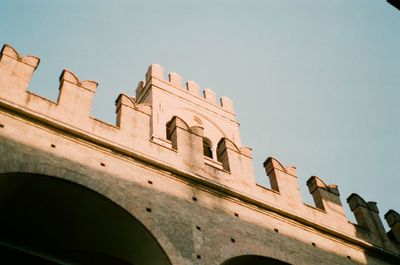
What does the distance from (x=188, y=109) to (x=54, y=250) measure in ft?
43.8

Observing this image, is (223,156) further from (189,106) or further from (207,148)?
(189,106)

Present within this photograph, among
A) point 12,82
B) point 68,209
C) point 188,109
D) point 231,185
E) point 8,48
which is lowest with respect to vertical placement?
point 68,209

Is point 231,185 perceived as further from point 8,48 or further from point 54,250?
point 8,48

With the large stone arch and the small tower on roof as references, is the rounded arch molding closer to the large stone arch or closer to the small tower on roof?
the large stone arch

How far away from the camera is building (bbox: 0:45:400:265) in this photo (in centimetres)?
833

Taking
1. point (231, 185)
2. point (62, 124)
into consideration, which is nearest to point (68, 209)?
point (62, 124)

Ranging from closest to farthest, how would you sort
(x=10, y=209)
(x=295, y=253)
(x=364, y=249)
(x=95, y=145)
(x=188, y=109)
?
(x=10, y=209), (x=95, y=145), (x=295, y=253), (x=364, y=249), (x=188, y=109)

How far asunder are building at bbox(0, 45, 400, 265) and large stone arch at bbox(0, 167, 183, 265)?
18 mm

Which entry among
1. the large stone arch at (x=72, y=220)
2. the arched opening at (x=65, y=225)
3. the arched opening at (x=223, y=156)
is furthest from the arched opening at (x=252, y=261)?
the arched opening at (x=223, y=156)

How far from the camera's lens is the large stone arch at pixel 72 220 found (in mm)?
8133

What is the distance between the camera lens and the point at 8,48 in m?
9.61

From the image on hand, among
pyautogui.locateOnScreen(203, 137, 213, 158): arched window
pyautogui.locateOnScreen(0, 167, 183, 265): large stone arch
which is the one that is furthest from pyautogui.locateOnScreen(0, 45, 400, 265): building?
pyautogui.locateOnScreen(203, 137, 213, 158): arched window

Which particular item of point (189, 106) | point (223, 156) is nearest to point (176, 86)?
point (189, 106)

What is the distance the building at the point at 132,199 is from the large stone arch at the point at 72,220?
0.02 m
